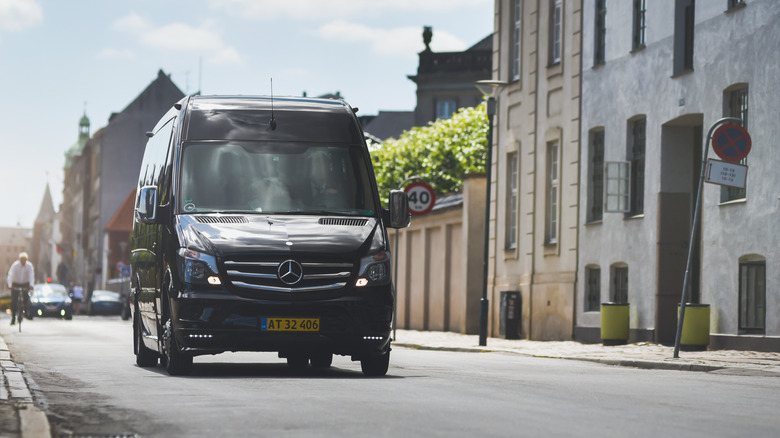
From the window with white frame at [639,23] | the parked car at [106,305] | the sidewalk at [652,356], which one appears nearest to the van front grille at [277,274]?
the sidewalk at [652,356]

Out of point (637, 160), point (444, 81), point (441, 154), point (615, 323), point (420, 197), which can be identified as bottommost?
point (615, 323)

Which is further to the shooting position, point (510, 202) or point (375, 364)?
point (510, 202)

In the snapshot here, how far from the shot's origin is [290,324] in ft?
44.3

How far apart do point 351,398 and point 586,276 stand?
1984 centimetres

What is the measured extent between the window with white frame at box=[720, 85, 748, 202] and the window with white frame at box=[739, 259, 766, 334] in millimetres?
1204

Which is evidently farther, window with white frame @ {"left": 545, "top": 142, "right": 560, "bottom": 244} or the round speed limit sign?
window with white frame @ {"left": 545, "top": 142, "right": 560, "bottom": 244}

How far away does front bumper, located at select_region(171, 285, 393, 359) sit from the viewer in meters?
13.4

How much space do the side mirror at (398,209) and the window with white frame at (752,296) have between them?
10.0 metres

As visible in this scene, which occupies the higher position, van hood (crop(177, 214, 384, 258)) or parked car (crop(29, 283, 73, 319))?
van hood (crop(177, 214, 384, 258))

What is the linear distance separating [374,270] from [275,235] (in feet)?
3.29

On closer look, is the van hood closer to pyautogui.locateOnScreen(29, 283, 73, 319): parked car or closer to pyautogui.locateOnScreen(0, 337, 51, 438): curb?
pyautogui.locateOnScreen(0, 337, 51, 438): curb

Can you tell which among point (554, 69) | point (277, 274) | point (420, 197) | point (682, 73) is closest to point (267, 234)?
point (277, 274)

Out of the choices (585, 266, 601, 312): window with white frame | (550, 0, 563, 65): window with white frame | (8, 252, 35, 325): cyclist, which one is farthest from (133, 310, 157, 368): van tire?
(550, 0, 563, 65): window with white frame

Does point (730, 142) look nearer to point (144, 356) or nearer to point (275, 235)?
point (275, 235)
